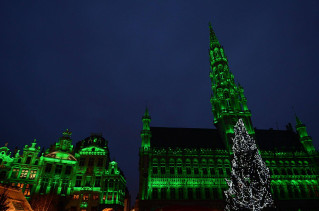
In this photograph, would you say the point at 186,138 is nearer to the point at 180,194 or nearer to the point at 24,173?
the point at 180,194

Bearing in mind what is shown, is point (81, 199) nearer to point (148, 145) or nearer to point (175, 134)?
point (148, 145)

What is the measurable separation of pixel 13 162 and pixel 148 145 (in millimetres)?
23506

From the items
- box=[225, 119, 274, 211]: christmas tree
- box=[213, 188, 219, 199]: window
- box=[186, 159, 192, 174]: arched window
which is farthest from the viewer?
box=[186, 159, 192, 174]: arched window

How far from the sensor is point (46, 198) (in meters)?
32.8

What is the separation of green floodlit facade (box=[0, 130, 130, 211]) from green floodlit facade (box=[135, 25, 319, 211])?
227 inches

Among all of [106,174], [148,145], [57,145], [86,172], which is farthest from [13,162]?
[148,145]

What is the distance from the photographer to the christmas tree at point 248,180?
22.8 meters

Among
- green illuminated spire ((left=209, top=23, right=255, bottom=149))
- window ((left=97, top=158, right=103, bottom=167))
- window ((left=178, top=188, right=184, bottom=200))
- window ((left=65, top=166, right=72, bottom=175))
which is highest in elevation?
green illuminated spire ((left=209, top=23, right=255, bottom=149))

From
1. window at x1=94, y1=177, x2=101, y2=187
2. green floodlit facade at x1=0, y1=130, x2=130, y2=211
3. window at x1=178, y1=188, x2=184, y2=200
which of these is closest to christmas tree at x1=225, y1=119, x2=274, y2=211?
window at x1=178, y1=188, x2=184, y2=200

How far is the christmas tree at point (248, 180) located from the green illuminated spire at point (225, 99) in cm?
1685

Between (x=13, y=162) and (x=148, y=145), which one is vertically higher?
(x=148, y=145)

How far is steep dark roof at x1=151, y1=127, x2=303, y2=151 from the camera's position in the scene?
141 feet

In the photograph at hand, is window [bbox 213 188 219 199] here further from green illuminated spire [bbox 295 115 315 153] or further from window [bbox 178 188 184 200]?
green illuminated spire [bbox 295 115 315 153]

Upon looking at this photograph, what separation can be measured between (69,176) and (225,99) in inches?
1385
